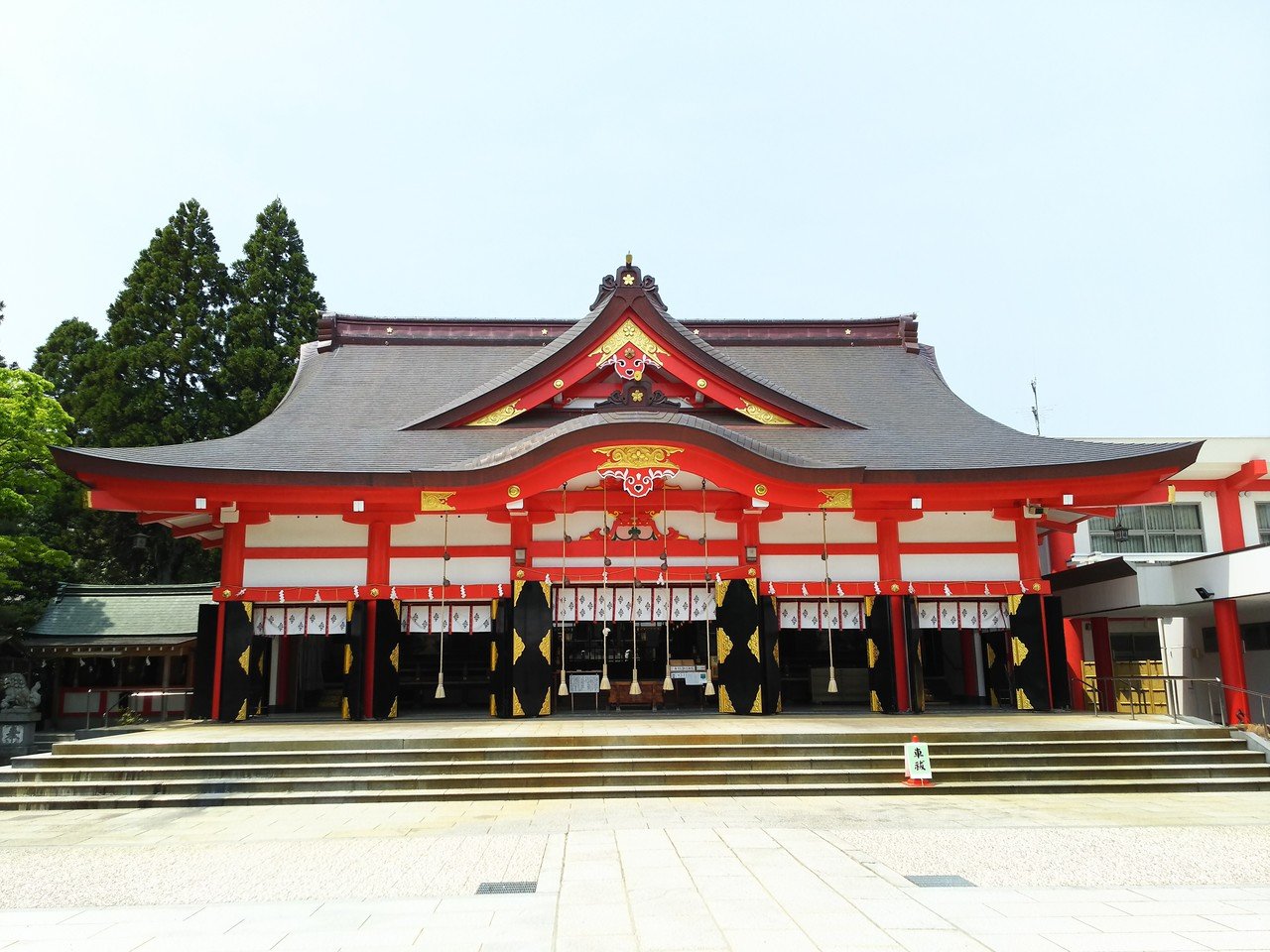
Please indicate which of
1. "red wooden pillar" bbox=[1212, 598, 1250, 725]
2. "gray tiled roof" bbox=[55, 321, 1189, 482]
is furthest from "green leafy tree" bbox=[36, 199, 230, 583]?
"red wooden pillar" bbox=[1212, 598, 1250, 725]

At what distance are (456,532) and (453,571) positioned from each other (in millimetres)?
698

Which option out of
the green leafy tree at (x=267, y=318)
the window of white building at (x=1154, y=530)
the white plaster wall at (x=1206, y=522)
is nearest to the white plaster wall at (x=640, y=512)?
the white plaster wall at (x=1206, y=522)

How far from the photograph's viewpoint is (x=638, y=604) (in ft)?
52.3

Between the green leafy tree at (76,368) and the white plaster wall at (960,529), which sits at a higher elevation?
the green leafy tree at (76,368)

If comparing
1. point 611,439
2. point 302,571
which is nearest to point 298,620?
point 302,571

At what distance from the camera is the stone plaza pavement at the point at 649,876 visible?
543 cm

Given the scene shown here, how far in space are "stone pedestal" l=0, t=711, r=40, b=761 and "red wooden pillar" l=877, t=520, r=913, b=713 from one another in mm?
13874

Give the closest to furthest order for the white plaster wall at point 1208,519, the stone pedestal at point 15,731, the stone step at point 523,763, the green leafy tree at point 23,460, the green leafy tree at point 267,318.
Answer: the stone step at point 523,763 < the stone pedestal at point 15,731 < the green leafy tree at point 23,460 < the white plaster wall at point 1208,519 < the green leafy tree at point 267,318

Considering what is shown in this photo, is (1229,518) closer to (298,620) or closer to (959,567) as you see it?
(959,567)

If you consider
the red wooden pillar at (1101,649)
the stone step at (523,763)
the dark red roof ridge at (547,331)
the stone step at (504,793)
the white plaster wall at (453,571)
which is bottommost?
the stone step at (504,793)

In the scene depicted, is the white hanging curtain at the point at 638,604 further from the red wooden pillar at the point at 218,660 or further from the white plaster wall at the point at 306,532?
the red wooden pillar at the point at 218,660

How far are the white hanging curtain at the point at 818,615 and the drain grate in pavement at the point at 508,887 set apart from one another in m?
9.86

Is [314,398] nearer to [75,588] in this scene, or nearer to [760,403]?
[75,588]

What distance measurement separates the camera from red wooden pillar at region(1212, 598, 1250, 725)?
15.6 meters
